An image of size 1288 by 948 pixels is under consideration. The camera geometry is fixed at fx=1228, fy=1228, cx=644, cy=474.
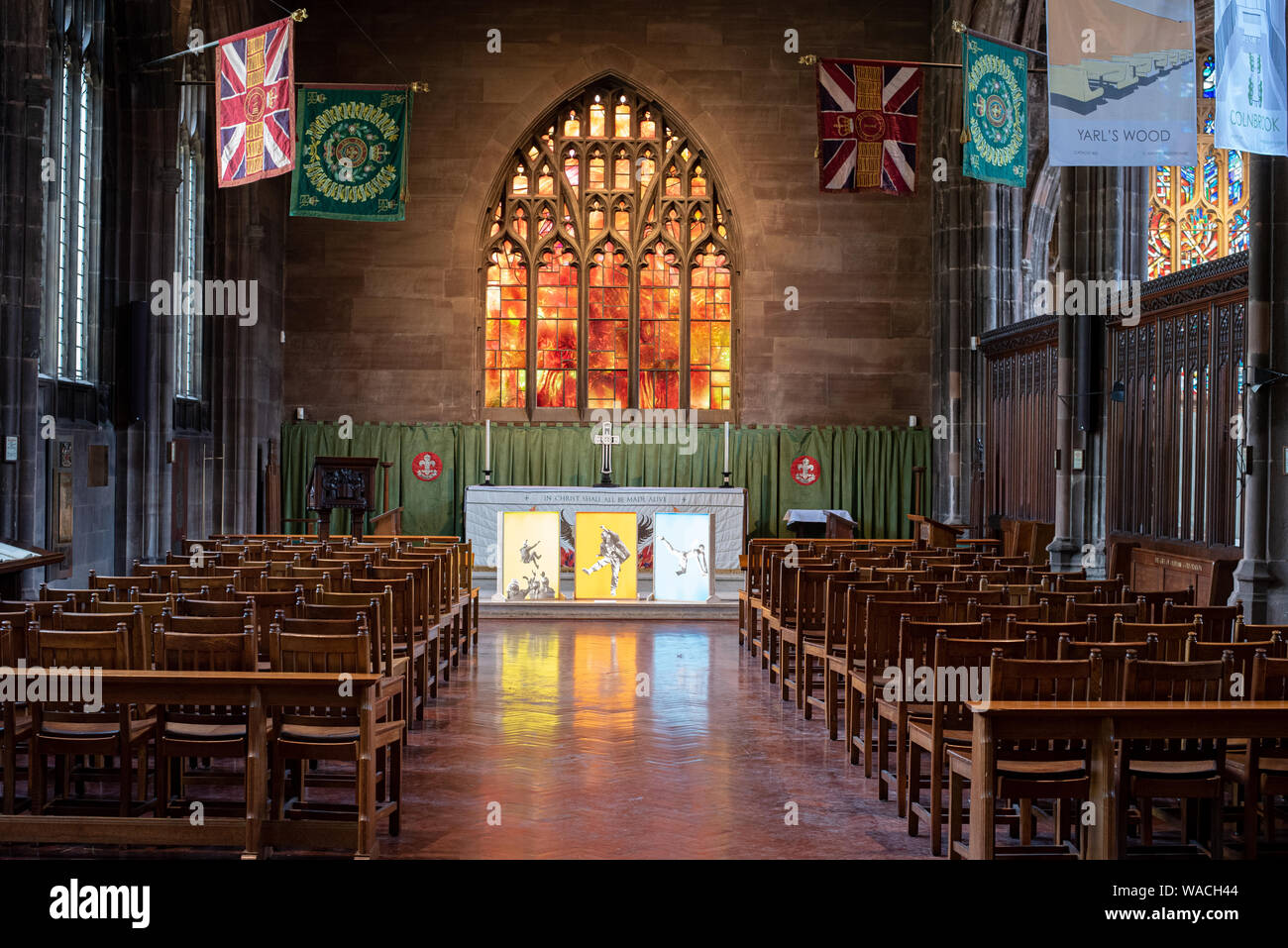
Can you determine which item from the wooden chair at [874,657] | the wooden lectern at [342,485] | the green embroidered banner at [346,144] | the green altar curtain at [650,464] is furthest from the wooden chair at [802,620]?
the green altar curtain at [650,464]

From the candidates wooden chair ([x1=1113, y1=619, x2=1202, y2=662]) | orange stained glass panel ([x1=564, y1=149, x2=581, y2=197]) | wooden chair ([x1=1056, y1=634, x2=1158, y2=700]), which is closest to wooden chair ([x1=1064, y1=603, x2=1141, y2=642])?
wooden chair ([x1=1113, y1=619, x2=1202, y2=662])

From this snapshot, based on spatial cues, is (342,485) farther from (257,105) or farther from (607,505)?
(257,105)

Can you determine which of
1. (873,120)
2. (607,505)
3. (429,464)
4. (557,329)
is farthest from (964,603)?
(557,329)

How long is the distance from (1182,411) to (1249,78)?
472cm

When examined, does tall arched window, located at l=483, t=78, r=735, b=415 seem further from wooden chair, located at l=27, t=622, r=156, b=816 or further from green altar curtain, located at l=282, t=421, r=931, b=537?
wooden chair, located at l=27, t=622, r=156, b=816

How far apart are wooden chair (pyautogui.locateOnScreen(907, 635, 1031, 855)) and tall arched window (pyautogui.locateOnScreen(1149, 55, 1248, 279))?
1457 centimetres

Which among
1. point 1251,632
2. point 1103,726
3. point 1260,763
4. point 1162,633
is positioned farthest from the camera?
point 1251,632

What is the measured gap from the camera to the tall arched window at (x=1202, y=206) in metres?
18.8

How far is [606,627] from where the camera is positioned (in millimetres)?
14086

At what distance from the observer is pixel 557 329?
862 inches

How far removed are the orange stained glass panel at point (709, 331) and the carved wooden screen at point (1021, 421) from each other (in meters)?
4.83

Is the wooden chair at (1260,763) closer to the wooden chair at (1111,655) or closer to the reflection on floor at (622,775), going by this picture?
the wooden chair at (1111,655)
